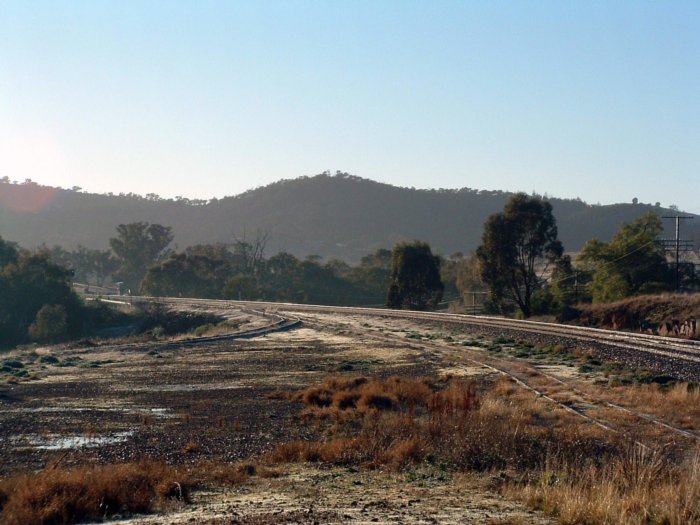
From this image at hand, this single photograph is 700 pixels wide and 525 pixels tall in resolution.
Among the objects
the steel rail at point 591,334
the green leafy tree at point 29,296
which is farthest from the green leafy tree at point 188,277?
the steel rail at point 591,334

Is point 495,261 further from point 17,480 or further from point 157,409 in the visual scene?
point 17,480

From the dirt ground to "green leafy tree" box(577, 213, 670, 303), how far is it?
2638 cm

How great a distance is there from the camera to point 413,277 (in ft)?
227

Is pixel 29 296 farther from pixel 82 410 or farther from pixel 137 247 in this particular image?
pixel 137 247

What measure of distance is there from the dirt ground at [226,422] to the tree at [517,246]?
75.7 ft

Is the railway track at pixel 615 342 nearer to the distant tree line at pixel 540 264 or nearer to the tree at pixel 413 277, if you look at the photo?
the distant tree line at pixel 540 264

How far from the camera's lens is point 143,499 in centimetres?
1015

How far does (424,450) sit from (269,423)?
4.91 m

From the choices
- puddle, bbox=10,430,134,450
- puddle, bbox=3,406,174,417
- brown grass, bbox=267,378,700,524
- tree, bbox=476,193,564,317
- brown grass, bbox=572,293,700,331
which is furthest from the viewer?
tree, bbox=476,193,564,317

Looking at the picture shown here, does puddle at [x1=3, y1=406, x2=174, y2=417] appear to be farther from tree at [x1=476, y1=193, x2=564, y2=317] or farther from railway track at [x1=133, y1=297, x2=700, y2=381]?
tree at [x1=476, y1=193, x2=564, y2=317]

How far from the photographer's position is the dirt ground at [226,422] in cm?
914

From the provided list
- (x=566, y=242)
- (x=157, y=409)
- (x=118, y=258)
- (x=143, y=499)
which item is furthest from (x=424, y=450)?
(x=566, y=242)

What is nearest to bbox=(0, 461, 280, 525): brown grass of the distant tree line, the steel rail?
the steel rail

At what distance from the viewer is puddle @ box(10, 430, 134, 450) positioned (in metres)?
14.3
